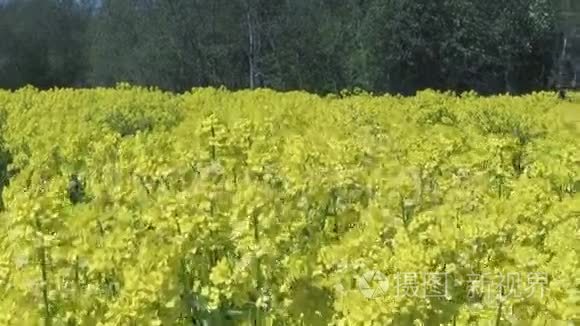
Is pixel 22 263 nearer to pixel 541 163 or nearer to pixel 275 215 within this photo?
pixel 275 215

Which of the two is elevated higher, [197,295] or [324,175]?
[324,175]

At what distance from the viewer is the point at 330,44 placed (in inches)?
1172

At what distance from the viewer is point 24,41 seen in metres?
48.4

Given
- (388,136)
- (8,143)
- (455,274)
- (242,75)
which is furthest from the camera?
(242,75)

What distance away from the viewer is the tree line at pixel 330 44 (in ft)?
88.0

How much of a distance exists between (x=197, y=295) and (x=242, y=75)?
29.8 metres

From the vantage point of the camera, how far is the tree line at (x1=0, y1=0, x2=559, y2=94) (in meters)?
26.8

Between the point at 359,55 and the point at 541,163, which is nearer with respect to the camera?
the point at 541,163

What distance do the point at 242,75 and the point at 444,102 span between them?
73.8ft

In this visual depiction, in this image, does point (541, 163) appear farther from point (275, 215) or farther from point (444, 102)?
point (444, 102)

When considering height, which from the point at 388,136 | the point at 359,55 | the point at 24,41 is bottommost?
the point at 388,136

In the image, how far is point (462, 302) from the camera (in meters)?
3.01

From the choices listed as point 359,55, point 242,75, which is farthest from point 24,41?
point 359,55

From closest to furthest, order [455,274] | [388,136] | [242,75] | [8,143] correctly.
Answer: [455,274] → [388,136] → [8,143] → [242,75]
